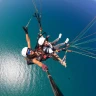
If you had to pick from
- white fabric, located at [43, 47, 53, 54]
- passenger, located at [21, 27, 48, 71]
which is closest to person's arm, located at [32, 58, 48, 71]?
passenger, located at [21, 27, 48, 71]

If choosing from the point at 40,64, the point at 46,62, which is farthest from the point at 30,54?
the point at 46,62

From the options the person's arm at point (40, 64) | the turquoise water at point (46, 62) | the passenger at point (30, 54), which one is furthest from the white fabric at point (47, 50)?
the turquoise water at point (46, 62)

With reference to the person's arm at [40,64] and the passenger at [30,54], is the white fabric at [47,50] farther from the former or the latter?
the person's arm at [40,64]

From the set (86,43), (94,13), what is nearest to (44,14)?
(86,43)

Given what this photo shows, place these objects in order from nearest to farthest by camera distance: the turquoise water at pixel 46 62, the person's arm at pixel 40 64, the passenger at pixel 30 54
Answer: the person's arm at pixel 40 64
the passenger at pixel 30 54
the turquoise water at pixel 46 62

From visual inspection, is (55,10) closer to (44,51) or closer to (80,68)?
(80,68)

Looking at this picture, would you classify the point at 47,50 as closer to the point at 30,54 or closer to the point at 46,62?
the point at 30,54

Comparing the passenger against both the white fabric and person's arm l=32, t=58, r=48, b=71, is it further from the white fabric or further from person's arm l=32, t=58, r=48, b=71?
the white fabric

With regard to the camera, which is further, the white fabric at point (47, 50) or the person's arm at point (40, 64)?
the white fabric at point (47, 50)
